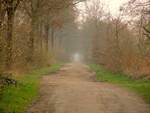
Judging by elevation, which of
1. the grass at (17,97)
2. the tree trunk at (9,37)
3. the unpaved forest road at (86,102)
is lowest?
the unpaved forest road at (86,102)

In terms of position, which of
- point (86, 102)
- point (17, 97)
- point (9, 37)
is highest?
point (9, 37)

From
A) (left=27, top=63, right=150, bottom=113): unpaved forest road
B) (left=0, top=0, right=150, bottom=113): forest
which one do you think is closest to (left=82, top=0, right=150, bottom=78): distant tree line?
(left=0, top=0, right=150, bottom=113): forest

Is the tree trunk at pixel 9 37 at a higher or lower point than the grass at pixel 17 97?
higher

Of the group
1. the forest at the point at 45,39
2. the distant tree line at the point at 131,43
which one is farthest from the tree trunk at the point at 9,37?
the distant tree line at the point at 131,43

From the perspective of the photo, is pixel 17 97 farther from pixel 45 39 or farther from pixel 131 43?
pixel 45 39

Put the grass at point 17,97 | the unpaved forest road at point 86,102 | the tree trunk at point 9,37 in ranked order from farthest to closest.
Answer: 1. the tree trunk at point 9,37
2. the unpaved forest road at point 86,102
3. the grass at point 17,97

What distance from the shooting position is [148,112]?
14930 mm

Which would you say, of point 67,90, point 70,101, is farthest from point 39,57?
point 70,101

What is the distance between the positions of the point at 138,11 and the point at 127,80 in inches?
204

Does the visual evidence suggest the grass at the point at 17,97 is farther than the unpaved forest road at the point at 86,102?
No

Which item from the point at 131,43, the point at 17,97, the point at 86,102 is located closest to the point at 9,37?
the point at 17,97

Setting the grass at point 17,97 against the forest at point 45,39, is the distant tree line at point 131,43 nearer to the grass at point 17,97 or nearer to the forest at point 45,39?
the forest at point 45,39

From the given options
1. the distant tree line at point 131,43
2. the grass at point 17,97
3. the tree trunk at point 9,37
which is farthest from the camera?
the distant tree line at point 131,43

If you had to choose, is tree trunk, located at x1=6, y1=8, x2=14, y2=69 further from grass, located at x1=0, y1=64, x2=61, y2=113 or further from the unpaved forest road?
the unpaved forest road
